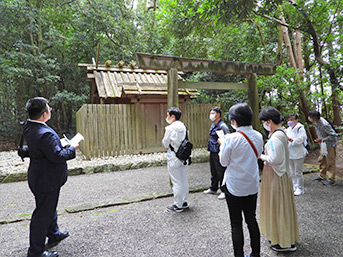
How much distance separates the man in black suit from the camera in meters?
2.46

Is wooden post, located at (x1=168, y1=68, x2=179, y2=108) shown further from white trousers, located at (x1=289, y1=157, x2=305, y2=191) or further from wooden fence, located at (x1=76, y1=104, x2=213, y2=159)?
wooden fence, located at (x1=76, y1=104, x2=213, y2=159)

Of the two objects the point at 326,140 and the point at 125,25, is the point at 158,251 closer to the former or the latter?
the point at 326,140

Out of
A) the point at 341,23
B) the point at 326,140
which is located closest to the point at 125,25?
the point at 341,23

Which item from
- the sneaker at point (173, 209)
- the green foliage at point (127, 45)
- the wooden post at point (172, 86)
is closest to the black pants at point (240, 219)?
the sneaker at point (173, 209)

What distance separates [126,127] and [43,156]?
598cm

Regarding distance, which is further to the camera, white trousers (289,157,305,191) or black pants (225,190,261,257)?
white trousers (289,157,305,191)

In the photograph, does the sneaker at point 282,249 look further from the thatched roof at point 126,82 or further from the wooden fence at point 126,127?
the thatched roof at point 126,82

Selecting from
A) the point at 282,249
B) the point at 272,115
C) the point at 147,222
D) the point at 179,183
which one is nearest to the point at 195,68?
the point at 179,183

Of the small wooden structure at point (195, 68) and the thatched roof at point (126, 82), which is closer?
the small wooden structure at point (195, 68)

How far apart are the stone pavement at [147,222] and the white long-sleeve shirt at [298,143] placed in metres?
0.86

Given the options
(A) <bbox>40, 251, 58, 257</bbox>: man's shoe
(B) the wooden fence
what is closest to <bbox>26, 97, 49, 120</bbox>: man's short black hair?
(A) <bbox>40, 251, 58, 257</bbox>: man's shoe

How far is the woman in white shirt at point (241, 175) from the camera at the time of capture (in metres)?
2.24

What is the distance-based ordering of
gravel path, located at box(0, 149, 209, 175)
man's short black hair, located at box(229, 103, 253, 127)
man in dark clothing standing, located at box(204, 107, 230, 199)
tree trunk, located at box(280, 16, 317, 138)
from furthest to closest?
tree trunk, located at box(280, 16, 317, 138) → gravel path, located at box(0, 149, 209, 175) → man in dark clothing standing, located at box(204, 107, 230, 199) → man's short black hair, located at box(229, 103, 253, 127)

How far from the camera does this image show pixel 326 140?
16.7ft
